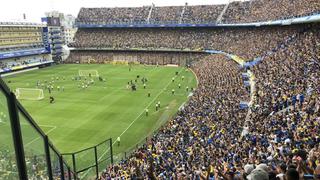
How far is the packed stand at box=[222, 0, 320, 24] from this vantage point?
125ft

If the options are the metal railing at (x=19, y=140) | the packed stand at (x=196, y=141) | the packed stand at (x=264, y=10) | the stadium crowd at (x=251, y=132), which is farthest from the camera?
the packed stand at (x=264, y=10)

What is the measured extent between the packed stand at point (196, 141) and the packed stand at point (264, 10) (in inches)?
439

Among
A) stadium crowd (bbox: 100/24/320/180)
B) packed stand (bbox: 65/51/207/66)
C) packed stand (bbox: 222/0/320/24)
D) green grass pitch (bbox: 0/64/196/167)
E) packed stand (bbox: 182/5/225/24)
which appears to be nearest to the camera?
stadium crowd (bbox: 100/24/320/180)

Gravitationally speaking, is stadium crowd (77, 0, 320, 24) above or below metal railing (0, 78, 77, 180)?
above

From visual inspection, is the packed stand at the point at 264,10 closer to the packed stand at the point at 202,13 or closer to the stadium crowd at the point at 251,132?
the packed stand at the point at 202,13

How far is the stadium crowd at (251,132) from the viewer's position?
10.9m

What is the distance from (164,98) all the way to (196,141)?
20.5 metres

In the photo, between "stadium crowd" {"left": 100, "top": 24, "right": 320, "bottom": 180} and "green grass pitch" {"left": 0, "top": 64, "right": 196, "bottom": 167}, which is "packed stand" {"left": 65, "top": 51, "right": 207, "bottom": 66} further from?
"stadium crowd" {"left": 100, "top": 24, "right": 320, "bottom": 180}

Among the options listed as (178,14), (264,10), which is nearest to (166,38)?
(178,14)

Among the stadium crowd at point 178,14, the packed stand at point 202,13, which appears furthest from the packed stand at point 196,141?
the packed stand at point 202,13

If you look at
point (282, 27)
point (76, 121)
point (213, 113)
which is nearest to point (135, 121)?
point (76, 121)

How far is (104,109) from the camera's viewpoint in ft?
114

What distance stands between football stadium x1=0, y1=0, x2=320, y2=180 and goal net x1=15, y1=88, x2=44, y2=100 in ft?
0.91

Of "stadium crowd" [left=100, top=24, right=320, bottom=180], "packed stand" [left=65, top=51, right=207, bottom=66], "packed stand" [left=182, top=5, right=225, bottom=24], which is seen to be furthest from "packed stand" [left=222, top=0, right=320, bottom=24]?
"packed stand" [left=65, top=51, right=207, bottom=66]
